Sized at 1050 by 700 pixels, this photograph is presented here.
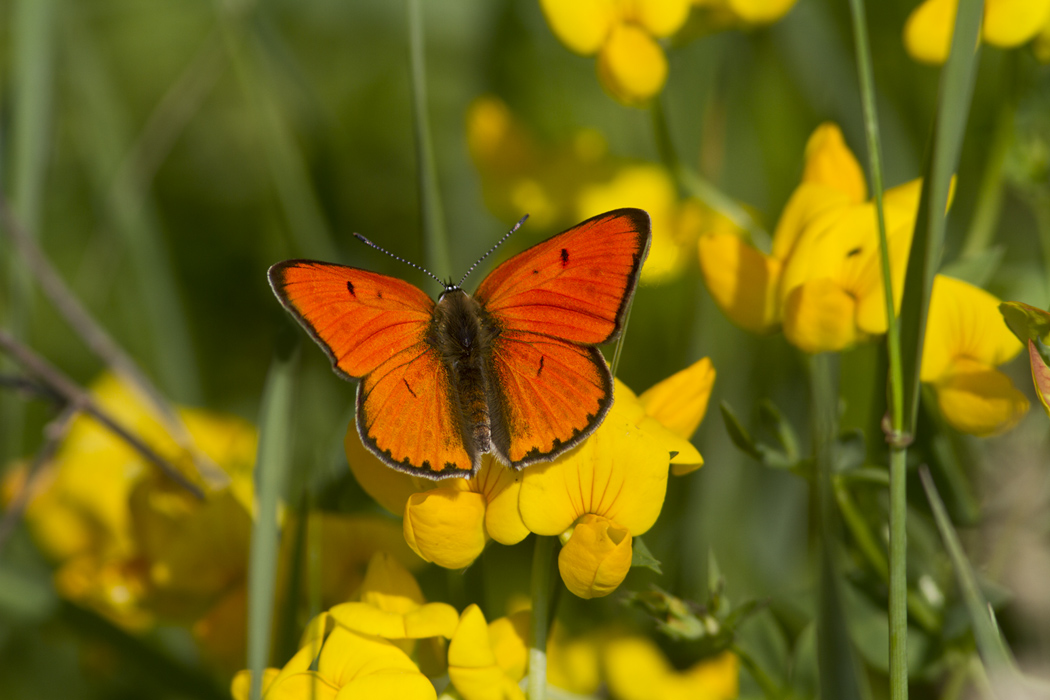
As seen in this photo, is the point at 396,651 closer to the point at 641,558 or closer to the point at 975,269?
the point at 641,558

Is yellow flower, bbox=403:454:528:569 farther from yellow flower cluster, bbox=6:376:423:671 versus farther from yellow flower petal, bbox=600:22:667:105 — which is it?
yellow flower petal, bbox=600:22:667:105

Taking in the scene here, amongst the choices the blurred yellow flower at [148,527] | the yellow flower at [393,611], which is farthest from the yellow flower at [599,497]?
the blurred yellow flower at [148,527]

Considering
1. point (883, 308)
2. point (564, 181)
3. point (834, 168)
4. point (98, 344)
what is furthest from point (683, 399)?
point (564, 181)

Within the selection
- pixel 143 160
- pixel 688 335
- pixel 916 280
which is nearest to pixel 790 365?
pixel 688 335

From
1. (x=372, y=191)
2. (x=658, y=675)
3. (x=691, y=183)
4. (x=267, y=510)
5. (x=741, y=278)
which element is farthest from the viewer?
(x=372, y=191)

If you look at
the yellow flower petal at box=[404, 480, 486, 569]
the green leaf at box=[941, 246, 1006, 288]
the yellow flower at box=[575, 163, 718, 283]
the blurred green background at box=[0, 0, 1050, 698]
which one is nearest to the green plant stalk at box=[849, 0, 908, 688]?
the blurred green background at box=[0, 0, 1050, 698]

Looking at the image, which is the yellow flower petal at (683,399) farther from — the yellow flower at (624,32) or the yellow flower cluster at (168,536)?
the yellow flower at (624,32)
